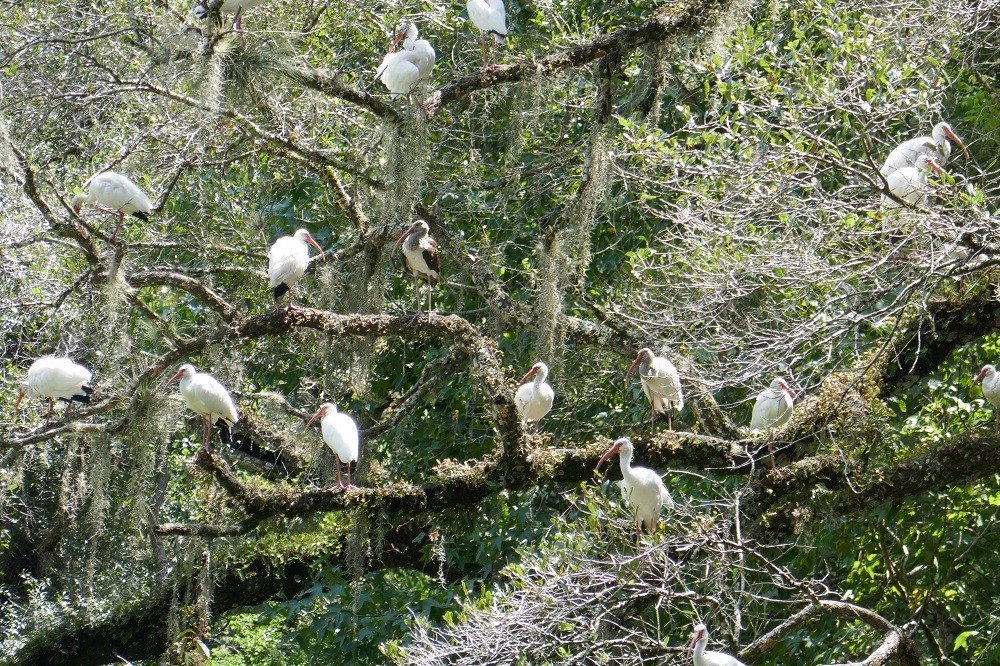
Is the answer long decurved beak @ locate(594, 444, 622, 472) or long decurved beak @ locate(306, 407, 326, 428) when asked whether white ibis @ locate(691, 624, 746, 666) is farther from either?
long decurved beak @ locate(306, 407, 326, 428)

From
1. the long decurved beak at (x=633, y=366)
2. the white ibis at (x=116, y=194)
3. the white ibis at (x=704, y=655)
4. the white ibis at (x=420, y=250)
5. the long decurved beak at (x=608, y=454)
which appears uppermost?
the white ibis at (x=116, y=194)

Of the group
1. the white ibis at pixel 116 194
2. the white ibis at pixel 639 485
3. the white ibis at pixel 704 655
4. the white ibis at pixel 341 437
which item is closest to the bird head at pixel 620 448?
the white ibis at pixel 639 485

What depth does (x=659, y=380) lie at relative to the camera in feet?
20.2

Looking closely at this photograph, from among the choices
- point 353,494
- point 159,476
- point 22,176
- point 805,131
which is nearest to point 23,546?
point 159,476

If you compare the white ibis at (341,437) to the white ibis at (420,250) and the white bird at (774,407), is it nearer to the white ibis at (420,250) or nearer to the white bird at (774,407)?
the white ibis at (420,250)

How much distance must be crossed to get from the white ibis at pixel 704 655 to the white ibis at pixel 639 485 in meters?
0.79

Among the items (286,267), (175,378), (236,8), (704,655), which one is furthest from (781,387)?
(236,8)

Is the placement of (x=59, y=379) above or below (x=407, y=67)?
below

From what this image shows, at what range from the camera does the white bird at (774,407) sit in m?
5.30

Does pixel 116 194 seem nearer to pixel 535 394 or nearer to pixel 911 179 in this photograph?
pixel 535 394

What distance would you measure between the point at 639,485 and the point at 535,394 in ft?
3.54

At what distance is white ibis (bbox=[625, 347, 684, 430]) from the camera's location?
6105mm

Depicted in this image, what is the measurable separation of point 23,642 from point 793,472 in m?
7.03

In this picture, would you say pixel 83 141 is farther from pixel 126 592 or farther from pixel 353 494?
pixel 353 494
